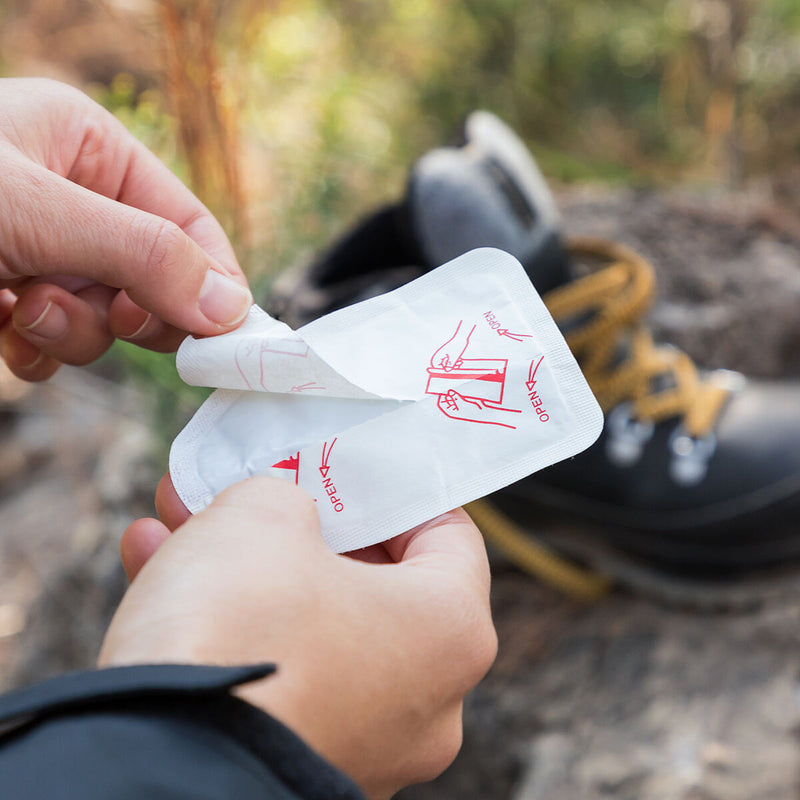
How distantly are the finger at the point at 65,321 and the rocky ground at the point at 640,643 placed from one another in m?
0.44

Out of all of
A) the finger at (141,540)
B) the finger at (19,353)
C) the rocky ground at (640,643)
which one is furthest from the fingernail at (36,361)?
the rocky ground at (640,643)

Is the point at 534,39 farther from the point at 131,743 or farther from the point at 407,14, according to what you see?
the point at 131,743

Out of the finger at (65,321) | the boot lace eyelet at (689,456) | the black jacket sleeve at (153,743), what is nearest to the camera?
the black jacket sleeve at (153,743)

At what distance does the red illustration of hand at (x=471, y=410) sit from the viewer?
0.40m

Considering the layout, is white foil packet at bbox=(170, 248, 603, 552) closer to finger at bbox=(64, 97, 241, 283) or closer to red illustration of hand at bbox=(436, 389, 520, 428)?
red illustration of hand at bbox=(436, 389, 520, 428)

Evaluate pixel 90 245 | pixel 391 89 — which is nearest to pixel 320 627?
pixel 90 245

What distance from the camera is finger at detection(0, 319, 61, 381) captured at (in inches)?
22.6

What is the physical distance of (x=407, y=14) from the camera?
1.85m

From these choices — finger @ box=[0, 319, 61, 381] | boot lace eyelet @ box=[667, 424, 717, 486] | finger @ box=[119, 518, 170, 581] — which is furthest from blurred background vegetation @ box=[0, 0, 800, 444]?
boot lace eyelet @ box=[667, 424, 717, 486]

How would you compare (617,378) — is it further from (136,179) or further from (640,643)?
(136,179)

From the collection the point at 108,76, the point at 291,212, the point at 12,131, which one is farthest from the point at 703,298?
the point at 108,76

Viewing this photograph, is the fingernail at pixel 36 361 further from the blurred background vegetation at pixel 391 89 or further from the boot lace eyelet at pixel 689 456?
the boot lace eyelet at pixel 689 456

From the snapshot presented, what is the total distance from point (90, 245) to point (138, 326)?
0.31 ft

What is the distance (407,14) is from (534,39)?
35 centimetres
